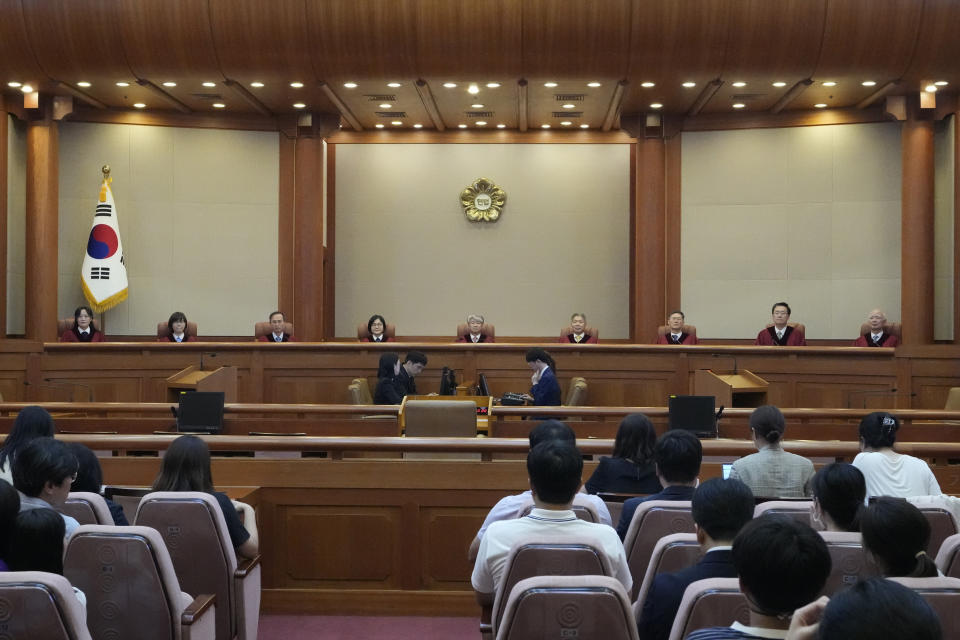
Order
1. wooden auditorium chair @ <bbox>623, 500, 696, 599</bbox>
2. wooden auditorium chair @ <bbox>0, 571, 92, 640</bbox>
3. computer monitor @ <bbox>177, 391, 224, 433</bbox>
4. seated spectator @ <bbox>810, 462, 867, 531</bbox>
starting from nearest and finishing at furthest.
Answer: wooden auditorium chair @ <bbox>0, 571, 92, 640</bbox> < seated spectator @ <bbox>810, 462, 867, 531</bbox> < wooden auditorium chair @ <bbox>623, 500, 696, 599</bbox> < computer monitor @ <bbox>177, 391, 224, 433</bbox>

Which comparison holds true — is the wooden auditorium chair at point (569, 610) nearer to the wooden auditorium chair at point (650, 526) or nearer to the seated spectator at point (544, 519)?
the seated spectator at point (544, 519)

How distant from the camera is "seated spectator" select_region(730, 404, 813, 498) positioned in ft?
13.0

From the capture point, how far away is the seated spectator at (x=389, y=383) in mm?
8242

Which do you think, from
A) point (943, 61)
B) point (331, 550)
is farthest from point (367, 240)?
point (331, 550)

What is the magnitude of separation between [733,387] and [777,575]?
20.6 ft

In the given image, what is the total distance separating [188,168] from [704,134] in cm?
674

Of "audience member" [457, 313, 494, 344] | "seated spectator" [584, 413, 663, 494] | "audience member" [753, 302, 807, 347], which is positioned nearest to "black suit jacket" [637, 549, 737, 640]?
"seated spectator" [584, 413, 663, 494]

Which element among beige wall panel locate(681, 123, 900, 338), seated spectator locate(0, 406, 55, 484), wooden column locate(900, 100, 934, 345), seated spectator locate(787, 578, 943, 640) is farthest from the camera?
beige wall panel locate(681, 123, 900, 338)

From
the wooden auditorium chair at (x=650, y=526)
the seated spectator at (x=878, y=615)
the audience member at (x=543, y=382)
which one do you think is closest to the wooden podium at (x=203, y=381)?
the audience member at (x=543, y=382)

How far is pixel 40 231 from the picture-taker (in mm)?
11008

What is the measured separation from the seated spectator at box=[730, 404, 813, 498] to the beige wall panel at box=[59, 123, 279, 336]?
30.6ft

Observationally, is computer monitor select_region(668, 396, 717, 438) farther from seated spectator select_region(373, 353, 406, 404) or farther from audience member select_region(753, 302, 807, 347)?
audience member select_region(753, 302, 807, 347)

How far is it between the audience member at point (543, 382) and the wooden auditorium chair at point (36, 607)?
589cm

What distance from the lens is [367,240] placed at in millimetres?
13531
